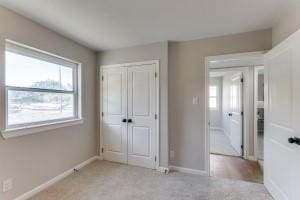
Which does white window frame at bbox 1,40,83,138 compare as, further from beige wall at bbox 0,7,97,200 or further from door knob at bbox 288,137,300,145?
door knob at bbox 288,137,300,145

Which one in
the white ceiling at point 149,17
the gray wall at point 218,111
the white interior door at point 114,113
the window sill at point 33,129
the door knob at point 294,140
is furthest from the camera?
the gray wall at point 218,111

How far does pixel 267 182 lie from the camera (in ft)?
8.00

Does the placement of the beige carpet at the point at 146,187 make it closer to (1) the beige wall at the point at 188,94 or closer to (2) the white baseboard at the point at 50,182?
(2) the white baseboard at the point at 50,182

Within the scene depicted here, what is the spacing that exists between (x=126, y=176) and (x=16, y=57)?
241 centimetres

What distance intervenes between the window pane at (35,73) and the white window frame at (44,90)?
0.06m

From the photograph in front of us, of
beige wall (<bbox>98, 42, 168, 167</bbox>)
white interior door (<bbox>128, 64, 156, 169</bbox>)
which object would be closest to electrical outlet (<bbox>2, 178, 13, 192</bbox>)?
white interior door (<bbox>128, 64, 156, 169</bbox>)

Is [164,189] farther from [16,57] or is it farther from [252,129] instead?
[16,57]

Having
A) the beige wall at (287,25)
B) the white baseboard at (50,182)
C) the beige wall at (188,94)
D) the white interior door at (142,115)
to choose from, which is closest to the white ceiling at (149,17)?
the beige wall at (287,25)

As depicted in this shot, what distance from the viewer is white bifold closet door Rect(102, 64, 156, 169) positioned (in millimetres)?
3205

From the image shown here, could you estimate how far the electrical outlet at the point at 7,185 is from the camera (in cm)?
196

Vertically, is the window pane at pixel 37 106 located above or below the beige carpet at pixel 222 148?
above

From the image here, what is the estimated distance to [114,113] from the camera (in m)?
3.52

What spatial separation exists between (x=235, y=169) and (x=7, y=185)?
3536 mm

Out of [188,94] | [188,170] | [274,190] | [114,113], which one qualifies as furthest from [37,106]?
[274,190]
